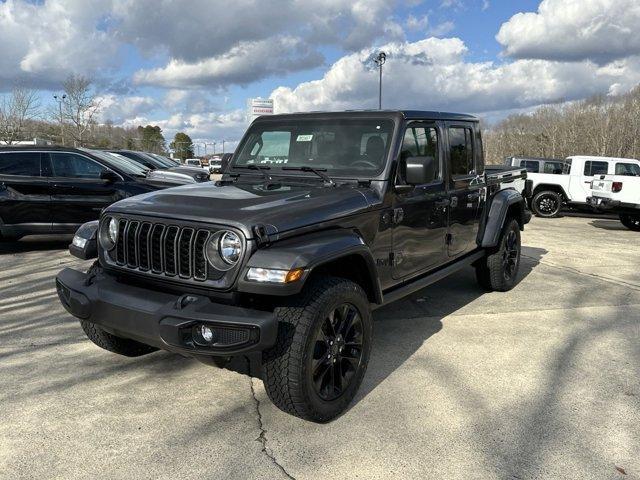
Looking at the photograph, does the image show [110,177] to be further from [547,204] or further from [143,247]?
[547,204]

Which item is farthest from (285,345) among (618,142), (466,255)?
(618,142)

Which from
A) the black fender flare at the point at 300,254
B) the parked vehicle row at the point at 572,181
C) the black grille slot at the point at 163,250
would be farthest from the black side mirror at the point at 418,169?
the parked vehicle row at the point at 572,181

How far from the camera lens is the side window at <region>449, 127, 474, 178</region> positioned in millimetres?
4845

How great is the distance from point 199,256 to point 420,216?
6.51 feet

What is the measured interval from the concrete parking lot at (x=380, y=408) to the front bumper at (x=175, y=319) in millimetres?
602

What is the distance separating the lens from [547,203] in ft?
49.5

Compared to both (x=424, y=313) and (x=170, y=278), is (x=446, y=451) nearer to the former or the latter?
(x=170, y=278)

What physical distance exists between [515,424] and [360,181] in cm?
190

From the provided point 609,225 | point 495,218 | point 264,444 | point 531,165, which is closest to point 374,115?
point 495,218

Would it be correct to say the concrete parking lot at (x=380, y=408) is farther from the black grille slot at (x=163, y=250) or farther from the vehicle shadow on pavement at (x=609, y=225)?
the vehicle shadow on pavement at (x=609, y=225)

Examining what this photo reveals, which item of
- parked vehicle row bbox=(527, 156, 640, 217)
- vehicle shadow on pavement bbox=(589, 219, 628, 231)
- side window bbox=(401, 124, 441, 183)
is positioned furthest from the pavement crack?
parked vehicle row bbox=(527, 156, 640, 217)

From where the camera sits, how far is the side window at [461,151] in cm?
484

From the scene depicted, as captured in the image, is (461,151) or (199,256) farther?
(461,151)

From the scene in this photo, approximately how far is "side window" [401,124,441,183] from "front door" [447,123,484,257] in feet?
0.92
